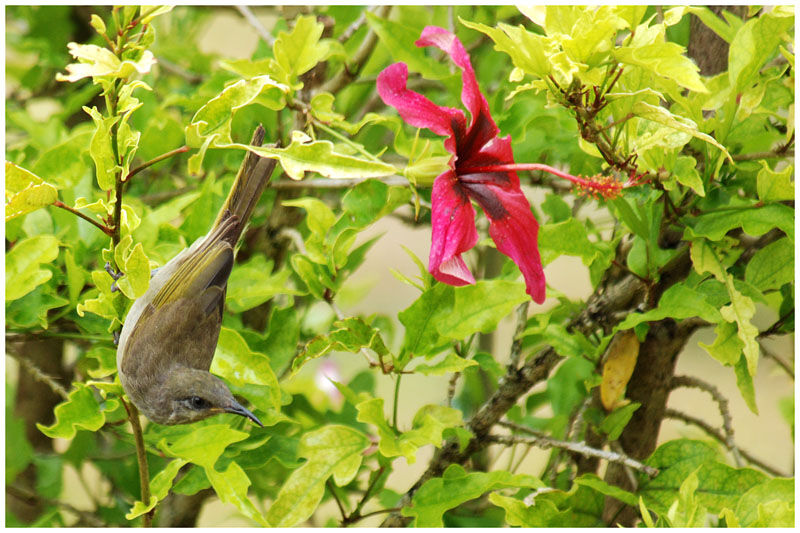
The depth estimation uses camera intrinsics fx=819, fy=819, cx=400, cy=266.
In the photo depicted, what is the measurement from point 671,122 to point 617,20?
8 centimetres

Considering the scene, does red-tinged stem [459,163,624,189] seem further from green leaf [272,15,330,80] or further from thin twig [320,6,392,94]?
thin twig [320,6,392,94]

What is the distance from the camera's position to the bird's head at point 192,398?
705 millimetres

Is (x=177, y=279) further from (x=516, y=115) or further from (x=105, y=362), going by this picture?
(x=516, y=115)

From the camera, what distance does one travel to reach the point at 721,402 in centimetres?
93

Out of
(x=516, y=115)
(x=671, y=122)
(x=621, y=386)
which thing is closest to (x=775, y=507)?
(x=621, y=386)

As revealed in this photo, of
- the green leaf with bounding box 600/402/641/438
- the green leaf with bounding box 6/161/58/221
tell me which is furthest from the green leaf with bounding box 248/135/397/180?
the green leaf with bounding box 600/402/641/438

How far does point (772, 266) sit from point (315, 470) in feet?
1.62

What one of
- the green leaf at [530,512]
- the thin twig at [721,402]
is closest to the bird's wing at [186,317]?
the green leaf at [530,512]

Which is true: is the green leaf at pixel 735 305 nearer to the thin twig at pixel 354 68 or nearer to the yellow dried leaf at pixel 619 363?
the yellow dried leaf at pixel 619 363

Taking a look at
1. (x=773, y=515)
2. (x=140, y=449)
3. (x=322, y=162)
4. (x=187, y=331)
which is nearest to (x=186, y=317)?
(x=187, y=331)

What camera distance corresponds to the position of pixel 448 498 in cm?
82

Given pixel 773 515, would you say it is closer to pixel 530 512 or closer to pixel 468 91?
pixel 530 512

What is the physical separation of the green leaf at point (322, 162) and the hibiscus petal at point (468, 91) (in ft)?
0.40

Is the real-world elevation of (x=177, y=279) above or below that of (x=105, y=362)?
above
